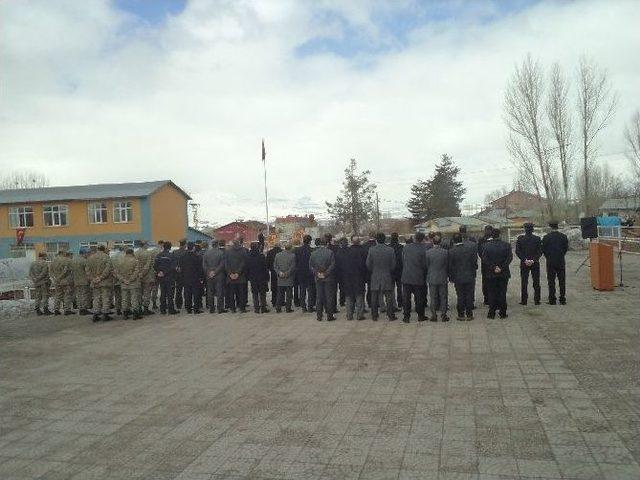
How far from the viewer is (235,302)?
43.4 ft

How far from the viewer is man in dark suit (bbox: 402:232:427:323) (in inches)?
407

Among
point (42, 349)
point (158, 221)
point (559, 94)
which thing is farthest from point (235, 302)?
point (158, 221)

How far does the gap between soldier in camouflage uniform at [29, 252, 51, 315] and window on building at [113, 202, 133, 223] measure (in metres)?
30.9

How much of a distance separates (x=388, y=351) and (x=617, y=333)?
3.76 m

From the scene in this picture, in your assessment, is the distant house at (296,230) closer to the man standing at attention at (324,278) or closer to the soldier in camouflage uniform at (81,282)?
the soldier in camouflage uniform at (81,282)

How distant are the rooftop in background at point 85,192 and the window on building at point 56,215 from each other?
0.82 m

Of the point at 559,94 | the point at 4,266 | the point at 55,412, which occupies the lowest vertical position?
the point at 55,412

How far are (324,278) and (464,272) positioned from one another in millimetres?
2899

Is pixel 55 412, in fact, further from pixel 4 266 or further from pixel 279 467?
pixel 4 266

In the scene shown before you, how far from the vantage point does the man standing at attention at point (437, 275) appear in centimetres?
1015

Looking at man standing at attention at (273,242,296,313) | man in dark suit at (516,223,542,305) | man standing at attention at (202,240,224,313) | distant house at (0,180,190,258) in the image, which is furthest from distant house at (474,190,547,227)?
distant house at (0,180,190,258)

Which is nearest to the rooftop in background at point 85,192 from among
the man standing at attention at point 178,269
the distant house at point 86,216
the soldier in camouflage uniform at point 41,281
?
the distant house at point 86,216

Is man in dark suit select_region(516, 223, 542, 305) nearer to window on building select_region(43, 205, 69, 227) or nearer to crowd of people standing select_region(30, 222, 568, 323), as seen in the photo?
crowd of people standing select_region(30, 222, 568, 323)

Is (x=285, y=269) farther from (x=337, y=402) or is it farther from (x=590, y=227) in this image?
(x=590, y=227)
